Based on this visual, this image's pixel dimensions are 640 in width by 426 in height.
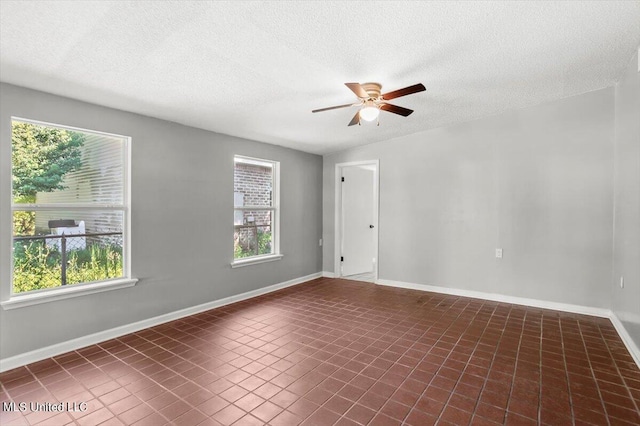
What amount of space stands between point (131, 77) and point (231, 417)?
2593 mm

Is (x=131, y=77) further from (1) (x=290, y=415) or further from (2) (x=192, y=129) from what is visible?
(1) (x=290, y=415)

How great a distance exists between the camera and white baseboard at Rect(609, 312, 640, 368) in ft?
9.10

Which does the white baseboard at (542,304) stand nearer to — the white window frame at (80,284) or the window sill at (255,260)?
the window sill at (255,260)

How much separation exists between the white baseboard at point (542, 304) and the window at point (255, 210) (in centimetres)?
203

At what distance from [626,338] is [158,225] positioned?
4.85m

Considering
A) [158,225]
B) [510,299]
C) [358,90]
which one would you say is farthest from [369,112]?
[510,299]

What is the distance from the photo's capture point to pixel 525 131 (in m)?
4.38

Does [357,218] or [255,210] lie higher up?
[255,210]

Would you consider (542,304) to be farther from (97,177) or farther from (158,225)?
(97,177)

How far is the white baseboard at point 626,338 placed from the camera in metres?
2.77

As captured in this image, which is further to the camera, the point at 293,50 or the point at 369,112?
the point at 369,112

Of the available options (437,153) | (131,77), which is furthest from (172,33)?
(437,153)

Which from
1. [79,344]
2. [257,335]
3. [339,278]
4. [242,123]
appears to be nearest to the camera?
[79,344]

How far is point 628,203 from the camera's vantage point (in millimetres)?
3160
